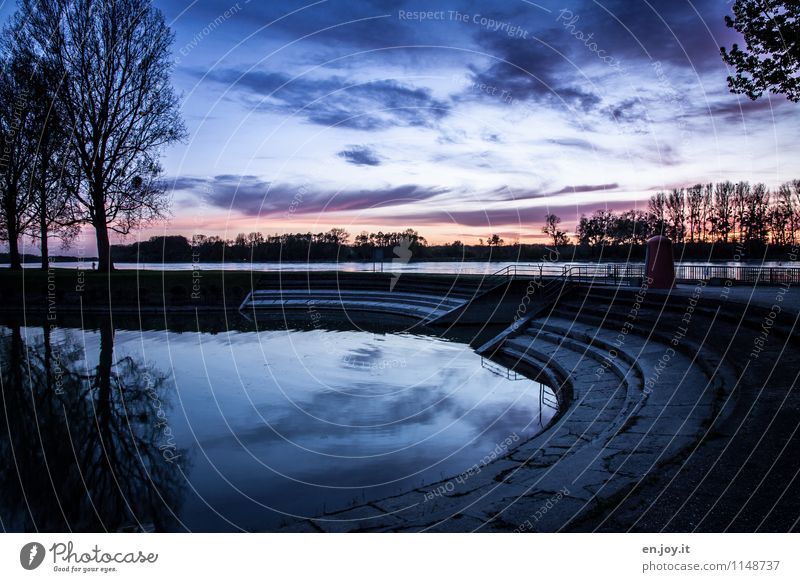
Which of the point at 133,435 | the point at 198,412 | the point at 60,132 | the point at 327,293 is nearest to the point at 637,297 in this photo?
the point at 198,412

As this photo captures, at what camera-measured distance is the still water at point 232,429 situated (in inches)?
252

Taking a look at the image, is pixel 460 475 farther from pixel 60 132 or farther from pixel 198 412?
pixel 60 132

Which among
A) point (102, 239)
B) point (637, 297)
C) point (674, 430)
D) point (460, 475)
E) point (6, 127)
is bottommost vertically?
point (460, 475)

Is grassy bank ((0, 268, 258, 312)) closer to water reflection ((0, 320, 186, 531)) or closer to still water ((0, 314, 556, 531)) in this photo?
still water ((0, 314, 556, 531))

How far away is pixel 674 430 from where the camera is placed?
7.26m
